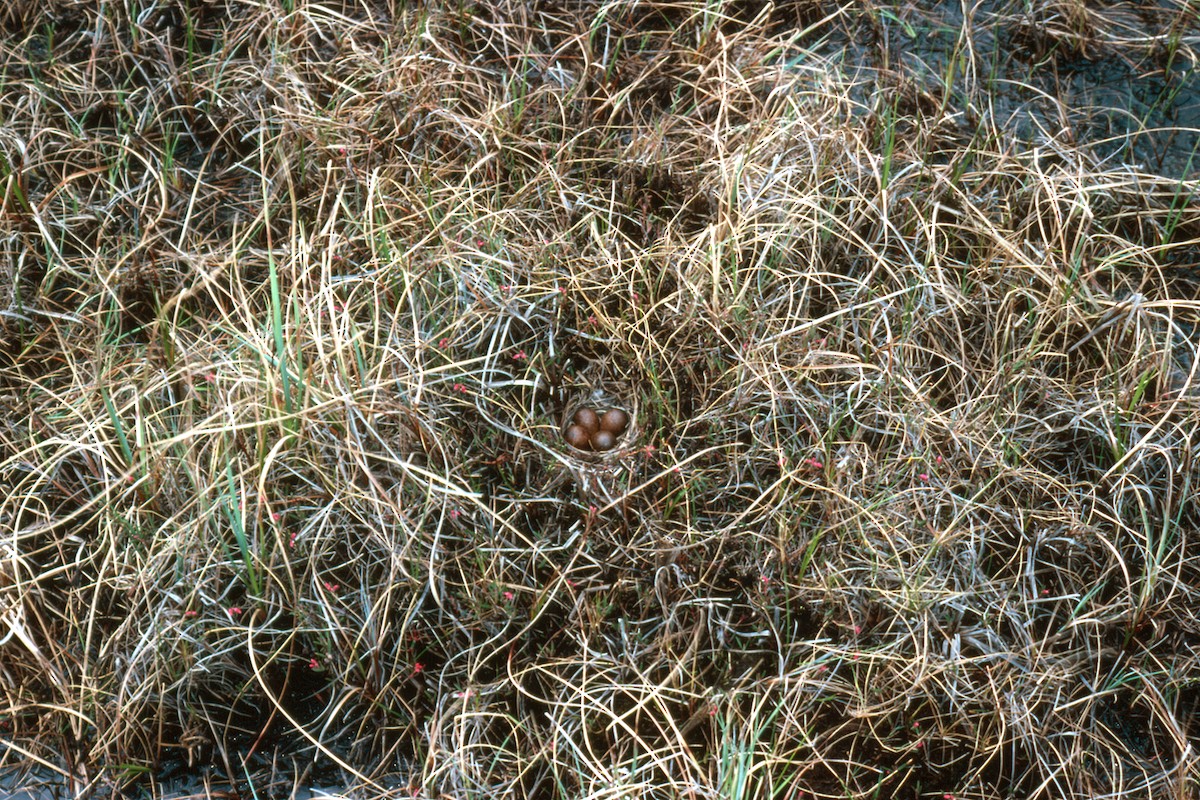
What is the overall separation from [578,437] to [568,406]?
0.09 meters

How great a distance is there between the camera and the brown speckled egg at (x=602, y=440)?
7.11ft

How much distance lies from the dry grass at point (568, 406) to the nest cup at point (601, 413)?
35mm

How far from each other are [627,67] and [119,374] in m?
1.37

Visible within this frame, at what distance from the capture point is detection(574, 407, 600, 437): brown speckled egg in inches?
86.2

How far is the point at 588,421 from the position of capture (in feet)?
7.18

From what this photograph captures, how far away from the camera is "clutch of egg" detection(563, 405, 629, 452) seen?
2.17 meters

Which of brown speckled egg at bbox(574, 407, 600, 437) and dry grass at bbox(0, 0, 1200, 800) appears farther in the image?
brown speckled egg at bbox(574, 407, 600, 437)

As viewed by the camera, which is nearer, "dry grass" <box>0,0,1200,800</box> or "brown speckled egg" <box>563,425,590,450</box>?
"dry grass" <box>0,0,1200,800</box>

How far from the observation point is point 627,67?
8.70 ft

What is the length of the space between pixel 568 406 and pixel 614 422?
0.35 ft

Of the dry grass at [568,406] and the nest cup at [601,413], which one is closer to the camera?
the dry grass at [568,406]

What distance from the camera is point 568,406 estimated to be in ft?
7.31

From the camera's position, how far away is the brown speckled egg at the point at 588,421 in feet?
7.18

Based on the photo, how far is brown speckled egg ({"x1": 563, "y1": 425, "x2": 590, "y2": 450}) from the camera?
217 cm
